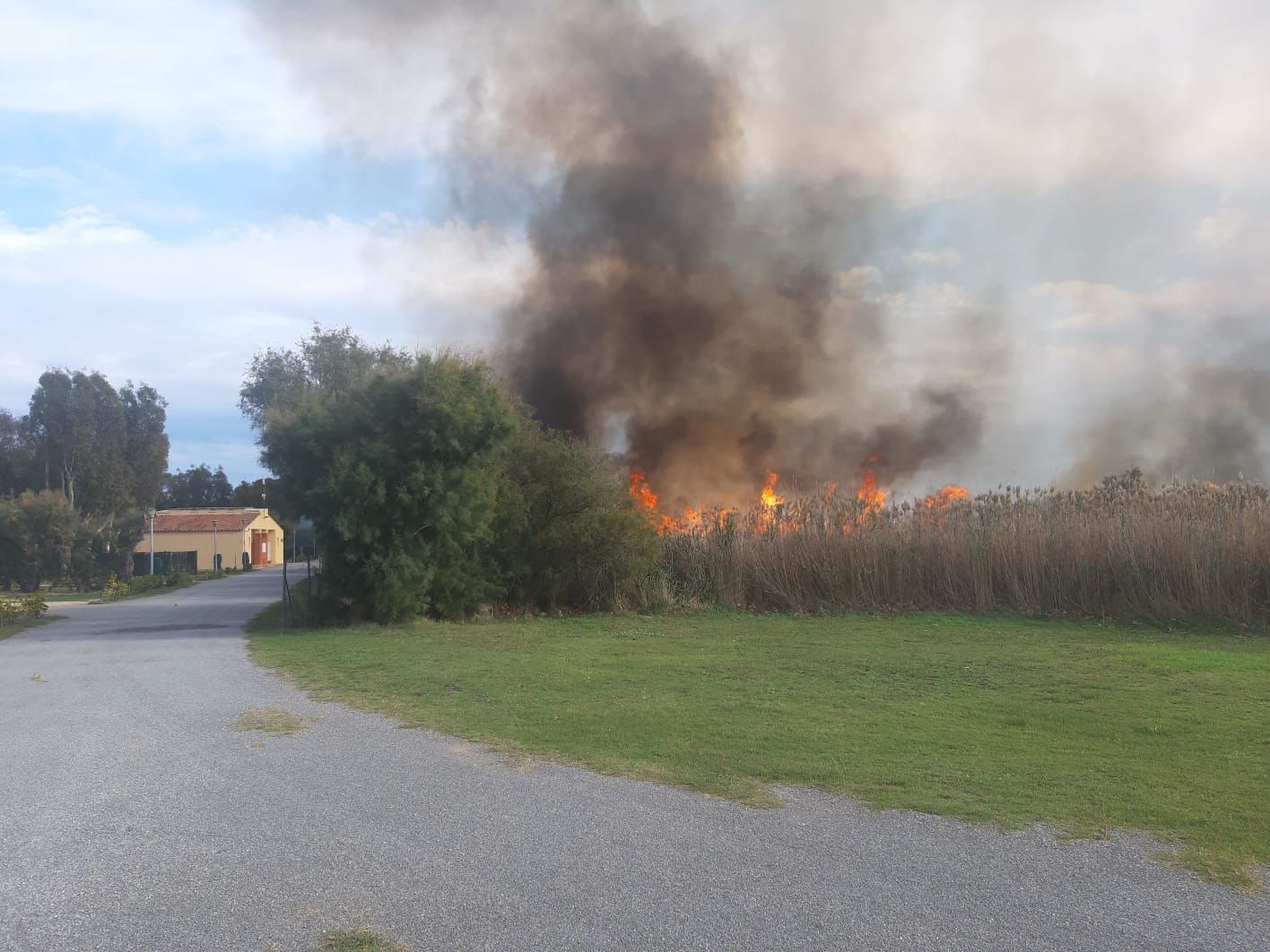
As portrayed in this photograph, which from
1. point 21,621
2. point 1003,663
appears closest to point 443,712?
point 1003,663

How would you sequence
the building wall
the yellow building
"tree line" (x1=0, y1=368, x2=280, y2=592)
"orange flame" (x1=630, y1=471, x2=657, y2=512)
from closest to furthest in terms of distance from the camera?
"orange flame" (x1=630, y1=471, x2=657, y2=512) < "tree line" (x1=0, y1=368, x2=280, y2=592) < the yellow building < the building wall

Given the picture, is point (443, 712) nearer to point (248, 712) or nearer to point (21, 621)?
point (248, 712)

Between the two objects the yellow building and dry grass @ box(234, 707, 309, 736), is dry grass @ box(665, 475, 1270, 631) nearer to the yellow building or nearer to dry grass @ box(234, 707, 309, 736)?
dry grass @ box(234, 707, 309, 736)

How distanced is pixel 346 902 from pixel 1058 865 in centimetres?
349

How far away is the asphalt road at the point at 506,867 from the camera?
3939 mm

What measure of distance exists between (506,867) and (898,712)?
5300mm

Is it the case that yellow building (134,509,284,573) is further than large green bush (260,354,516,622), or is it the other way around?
yellow building (134,509,284,573)

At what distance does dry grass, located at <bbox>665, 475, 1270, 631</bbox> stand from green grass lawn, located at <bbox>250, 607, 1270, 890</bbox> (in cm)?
185

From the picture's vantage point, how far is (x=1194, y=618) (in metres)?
16.9

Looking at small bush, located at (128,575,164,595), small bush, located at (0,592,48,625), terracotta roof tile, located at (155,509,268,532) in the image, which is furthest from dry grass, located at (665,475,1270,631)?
terracotta roof tile, located at (155,509,268,532)

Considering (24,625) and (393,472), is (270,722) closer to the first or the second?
(393,472)

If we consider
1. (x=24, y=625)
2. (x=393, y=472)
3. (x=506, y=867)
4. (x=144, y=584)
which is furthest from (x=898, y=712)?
(x=144, y=584)

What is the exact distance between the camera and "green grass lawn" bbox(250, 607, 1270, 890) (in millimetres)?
5914

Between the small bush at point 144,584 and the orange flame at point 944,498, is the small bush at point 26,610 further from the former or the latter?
the orange flame at point 944,498
